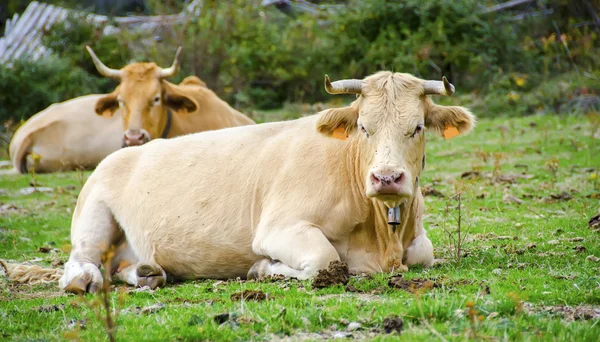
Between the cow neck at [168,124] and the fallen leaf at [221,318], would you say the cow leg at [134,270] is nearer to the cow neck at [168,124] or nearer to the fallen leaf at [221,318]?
the fallen leaf at [221,318]

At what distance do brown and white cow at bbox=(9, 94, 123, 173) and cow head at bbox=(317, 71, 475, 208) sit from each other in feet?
35.5

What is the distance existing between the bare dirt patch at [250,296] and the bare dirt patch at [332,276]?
49 cm

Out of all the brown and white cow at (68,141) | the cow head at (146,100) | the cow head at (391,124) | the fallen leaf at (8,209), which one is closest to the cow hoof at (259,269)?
the cow head at (391,124)

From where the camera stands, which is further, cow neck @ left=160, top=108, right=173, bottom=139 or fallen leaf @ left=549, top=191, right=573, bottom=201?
cow neck @ left=160, top=108, right=173, bottom=139

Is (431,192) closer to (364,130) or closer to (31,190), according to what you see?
(364,130)

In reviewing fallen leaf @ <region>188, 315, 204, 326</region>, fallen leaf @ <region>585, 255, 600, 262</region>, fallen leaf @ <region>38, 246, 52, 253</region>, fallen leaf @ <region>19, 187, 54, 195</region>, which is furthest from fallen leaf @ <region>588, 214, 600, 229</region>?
fallen leaf @ <region>19, 187, 54, 195</region>

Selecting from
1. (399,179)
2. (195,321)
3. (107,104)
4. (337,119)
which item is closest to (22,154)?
(107,104)

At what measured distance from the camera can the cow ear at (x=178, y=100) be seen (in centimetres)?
1460

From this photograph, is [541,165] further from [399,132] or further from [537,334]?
[537,334]

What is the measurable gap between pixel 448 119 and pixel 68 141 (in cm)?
1213

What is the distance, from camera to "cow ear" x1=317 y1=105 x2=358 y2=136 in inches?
284

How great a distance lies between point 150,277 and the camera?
293 inches

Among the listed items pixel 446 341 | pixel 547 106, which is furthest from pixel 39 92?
pixel 446 341

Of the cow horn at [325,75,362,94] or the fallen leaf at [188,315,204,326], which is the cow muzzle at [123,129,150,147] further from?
the fallen leaf at [188,315,204,326]
